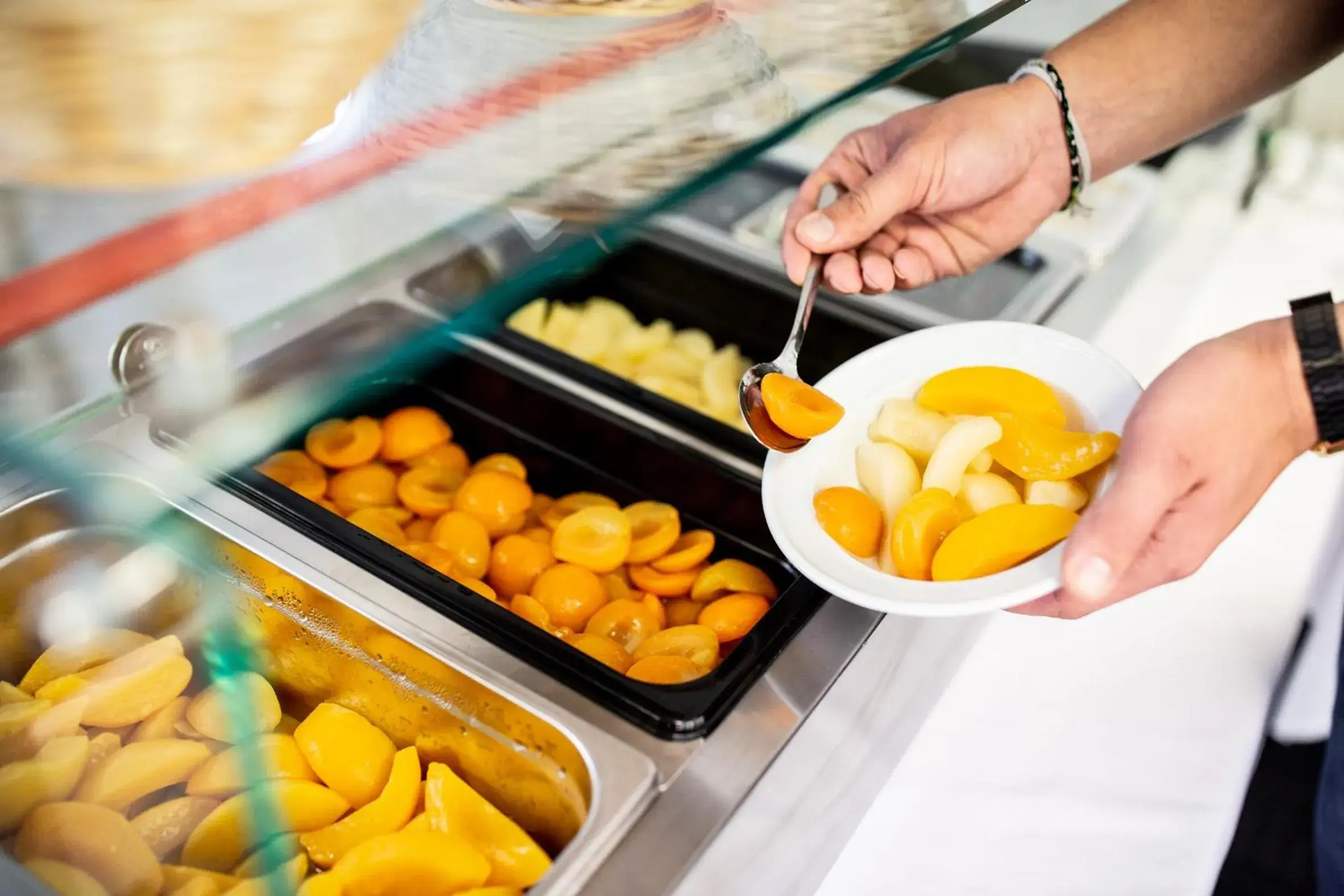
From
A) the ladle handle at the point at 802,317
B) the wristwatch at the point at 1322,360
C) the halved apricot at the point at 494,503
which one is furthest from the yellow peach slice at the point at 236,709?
the wristwatch at the point at 1322,360

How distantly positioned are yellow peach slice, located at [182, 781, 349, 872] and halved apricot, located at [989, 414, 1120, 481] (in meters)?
0.62

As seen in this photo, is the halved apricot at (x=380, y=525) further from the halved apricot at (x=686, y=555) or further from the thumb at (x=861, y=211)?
the thumb at (x=861, y=211)

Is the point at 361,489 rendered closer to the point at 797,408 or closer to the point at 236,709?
the point at 236,709

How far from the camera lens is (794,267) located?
1.09 m

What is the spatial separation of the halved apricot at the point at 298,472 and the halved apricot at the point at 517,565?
0.20 meters

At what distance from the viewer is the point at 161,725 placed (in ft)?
2.56

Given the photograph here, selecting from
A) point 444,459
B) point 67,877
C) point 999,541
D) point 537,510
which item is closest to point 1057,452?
point 999,541

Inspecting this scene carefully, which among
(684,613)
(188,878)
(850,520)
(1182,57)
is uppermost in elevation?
(1182,57)

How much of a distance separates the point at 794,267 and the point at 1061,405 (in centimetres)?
31

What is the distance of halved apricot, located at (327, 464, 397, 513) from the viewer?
1.12 meters

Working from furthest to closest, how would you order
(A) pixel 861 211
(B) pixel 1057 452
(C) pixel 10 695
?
(A) pixel 861 211 → (B) pixel 1057 452 → (C) pixel 10 695

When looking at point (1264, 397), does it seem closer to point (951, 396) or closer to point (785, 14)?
point (951, 396)

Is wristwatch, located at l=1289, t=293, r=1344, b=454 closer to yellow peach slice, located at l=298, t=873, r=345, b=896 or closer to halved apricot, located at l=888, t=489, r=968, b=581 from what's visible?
halved apricot, located at l=888, t=489, r=968, b=581

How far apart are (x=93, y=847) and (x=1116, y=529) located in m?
0.73
